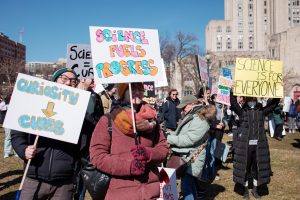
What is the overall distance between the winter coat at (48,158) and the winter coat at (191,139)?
1.96 m

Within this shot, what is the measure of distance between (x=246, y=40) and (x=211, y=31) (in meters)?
12.0

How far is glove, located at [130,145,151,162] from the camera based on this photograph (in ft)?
9.76

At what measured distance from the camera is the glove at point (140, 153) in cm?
297

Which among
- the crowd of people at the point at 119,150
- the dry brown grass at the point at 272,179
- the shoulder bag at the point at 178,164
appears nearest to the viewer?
the crowd of people at the point at 119,150

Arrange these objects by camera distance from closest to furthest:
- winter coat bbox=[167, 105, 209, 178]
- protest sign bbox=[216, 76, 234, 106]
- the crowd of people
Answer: the crowd of people → winter coat bbox=[167, 105, 209, 178] → protest sign bbox=[216, 76, 234, 106]

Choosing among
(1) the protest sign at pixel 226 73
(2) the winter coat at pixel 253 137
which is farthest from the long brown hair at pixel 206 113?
(1) the protest sign at pixel 226 73

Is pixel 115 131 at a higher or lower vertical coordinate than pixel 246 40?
lower

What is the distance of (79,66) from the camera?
626 centimetres

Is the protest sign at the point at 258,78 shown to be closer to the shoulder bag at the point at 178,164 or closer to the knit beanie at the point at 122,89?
the shoulder bag at the point at 178,164

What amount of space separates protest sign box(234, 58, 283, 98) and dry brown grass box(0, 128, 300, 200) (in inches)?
→ 84.8

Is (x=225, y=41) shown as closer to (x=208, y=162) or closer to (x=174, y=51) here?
(x=174, y=51)

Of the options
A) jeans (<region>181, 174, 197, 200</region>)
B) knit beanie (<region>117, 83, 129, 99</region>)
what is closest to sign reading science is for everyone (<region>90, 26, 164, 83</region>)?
knit beanie (<region>117, 83, 129, 99</region>)

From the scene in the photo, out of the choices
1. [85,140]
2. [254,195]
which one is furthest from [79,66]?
[254,195]

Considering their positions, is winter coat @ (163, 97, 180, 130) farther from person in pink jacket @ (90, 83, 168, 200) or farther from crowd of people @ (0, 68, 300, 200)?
person in pink jacket @ (90, 83, 168, 200)
